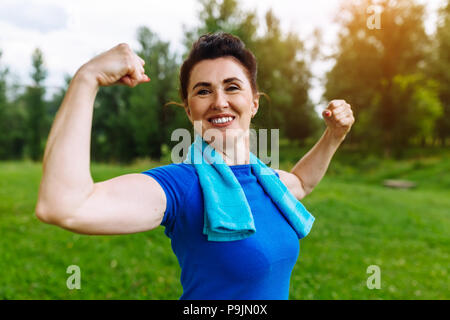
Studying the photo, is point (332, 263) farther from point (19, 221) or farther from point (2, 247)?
point (19, 221)

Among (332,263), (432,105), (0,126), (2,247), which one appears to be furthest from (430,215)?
(0,126)

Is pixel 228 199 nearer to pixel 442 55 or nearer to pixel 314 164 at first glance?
pixel 314 164

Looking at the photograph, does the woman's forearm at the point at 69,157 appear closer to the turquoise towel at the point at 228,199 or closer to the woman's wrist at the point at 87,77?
the woman's wrist at the point at 87,77

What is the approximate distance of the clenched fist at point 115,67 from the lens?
3.35ft

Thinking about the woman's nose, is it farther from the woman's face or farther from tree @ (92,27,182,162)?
tree @ (92,27,182,162)

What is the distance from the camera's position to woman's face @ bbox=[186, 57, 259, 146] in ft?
4.74

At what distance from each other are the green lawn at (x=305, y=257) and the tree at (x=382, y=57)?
40.5 feet

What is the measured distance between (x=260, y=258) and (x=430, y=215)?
26.5 ft

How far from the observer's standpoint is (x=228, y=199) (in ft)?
4.30

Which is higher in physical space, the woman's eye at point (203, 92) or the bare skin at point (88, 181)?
the woman's eye at point (203, 92)

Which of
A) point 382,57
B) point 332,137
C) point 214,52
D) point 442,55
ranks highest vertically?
point 442,55

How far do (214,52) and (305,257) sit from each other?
454 cm

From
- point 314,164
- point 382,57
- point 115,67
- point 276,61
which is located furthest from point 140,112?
point 115,67

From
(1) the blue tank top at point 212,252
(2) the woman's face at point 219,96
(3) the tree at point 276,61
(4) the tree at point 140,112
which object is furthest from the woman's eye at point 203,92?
(4) the tree at point 140,112
